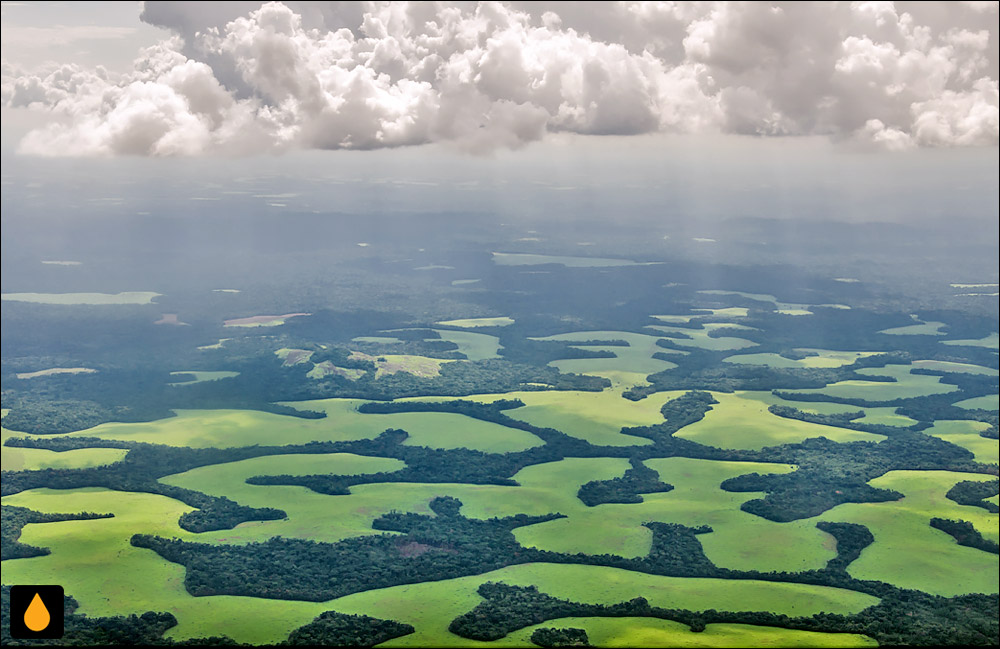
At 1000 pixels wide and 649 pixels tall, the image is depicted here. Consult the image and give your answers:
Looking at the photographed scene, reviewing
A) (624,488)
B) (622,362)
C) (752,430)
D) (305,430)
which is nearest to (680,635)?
(624,488)

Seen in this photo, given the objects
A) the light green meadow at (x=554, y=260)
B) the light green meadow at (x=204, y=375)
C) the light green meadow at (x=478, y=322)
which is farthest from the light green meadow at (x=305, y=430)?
the light green meadow at (x=554, y=260)

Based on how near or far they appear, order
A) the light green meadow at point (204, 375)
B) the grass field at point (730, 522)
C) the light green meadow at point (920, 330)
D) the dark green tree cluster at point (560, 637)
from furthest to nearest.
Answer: the light green meadow at point (920, 330) < the light green meadow at point (204, 375) < the grass field at point (730, 522) < the dark green tree cluster at point (560, 637)

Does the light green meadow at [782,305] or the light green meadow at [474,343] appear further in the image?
the light green meadow at [782,305]

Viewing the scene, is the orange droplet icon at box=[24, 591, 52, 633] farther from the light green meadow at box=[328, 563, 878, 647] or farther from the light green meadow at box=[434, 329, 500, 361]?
the light green meadow at box=[434, 329, 500, 361]

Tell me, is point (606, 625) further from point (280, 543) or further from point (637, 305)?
point (637, 305)

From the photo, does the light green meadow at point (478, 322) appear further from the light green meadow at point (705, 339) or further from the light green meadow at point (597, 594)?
the light green meadow at point (597, 594)

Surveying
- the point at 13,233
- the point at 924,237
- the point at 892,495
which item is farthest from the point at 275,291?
the point at 924,237

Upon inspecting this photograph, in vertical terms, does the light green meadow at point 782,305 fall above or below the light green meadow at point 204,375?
above

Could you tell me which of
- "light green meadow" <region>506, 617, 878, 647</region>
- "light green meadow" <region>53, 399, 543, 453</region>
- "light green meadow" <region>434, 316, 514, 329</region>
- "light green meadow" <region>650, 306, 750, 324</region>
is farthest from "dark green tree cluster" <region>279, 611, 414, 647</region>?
"light green meadow" <region>650, 306, 750, 324</region>
